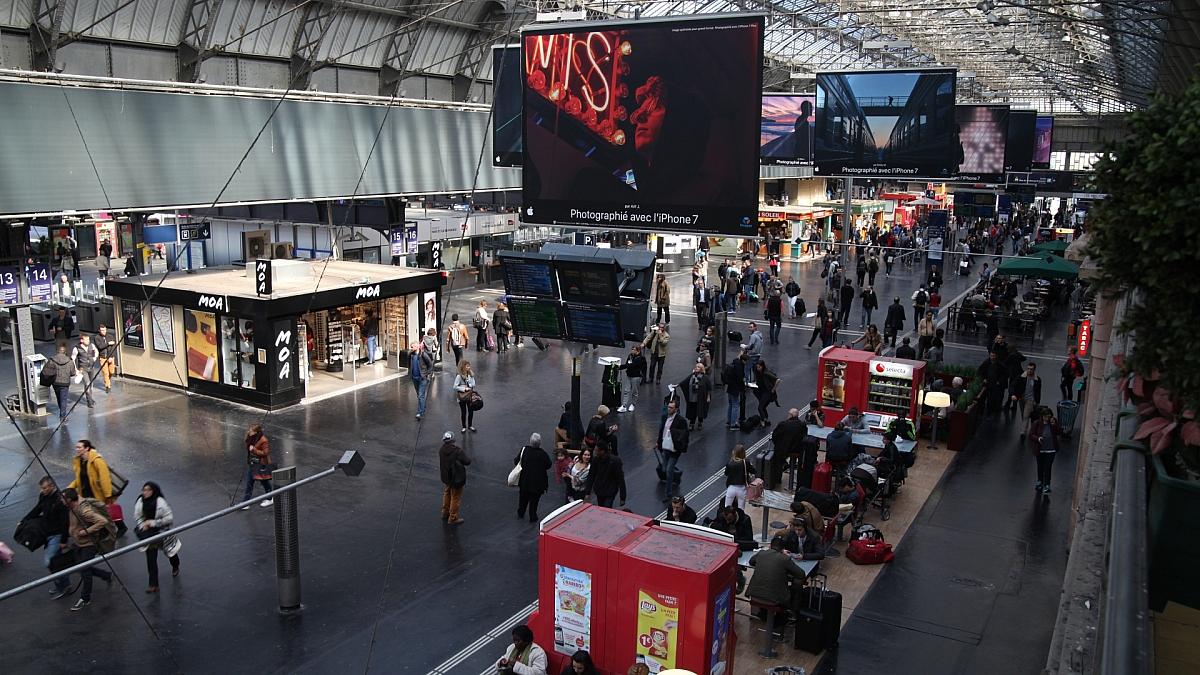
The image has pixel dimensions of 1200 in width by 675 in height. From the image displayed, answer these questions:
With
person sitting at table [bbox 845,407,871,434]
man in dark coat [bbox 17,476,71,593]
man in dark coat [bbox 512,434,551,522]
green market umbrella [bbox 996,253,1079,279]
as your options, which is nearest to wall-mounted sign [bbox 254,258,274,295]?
man in dark coat [bbox 512,434,551,522]

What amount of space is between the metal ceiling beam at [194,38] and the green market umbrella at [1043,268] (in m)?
27.9

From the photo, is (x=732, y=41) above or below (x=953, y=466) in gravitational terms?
above

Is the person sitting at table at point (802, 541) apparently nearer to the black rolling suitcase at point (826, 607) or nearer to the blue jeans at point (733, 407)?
the black rolling suitcase at point (826, 607)

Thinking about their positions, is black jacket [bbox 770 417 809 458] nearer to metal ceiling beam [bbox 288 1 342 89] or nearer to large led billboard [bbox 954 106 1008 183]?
large led billboard [bbox 954 106 1008 183]

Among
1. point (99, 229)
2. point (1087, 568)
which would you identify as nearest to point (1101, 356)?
point (1087, 568)

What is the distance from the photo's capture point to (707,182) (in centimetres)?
1105

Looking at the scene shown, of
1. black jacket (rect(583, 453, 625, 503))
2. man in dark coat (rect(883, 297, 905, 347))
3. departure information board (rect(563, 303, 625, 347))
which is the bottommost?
black jacket (rect(583, 453, 625, 503))

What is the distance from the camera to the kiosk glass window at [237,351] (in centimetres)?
2027

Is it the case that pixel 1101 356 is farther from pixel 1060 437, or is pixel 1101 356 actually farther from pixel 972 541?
pixel 1060 437

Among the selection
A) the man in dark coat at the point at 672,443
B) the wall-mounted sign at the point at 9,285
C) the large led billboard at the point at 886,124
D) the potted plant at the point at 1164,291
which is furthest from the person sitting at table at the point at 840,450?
the wall-mounted sign at the point at 9,285

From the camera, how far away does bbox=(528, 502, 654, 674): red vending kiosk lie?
9.12m

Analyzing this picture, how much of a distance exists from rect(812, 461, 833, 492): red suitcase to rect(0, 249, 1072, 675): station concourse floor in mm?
1542

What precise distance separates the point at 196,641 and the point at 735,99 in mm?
8219

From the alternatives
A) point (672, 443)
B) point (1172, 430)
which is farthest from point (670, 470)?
point (1172, 430)
